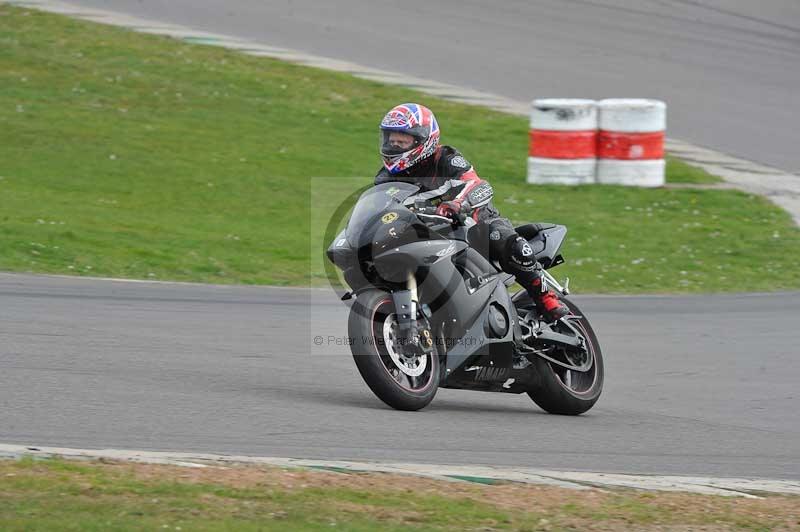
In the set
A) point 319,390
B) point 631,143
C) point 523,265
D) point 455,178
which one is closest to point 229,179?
point 631,143

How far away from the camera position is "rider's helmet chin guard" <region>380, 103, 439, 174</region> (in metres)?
7.30

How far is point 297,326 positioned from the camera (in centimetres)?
1006

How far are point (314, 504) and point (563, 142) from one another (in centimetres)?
1096

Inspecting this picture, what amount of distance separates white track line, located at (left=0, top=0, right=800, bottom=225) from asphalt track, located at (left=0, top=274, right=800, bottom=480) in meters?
5.33

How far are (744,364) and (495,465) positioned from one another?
141 inches

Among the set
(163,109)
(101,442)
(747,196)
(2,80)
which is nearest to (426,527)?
(101,442)

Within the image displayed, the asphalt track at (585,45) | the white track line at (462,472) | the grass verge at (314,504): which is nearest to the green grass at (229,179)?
the asphalt track at (585,45)

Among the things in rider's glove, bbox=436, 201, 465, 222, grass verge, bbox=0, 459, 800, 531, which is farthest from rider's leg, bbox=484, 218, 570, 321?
grass verge, bbox=0, 459, 800, 531

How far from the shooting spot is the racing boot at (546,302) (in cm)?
787

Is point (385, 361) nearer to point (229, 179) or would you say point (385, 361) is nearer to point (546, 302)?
point (546, 302)

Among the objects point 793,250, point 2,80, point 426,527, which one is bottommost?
point 426,527

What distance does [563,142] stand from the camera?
15.9 m

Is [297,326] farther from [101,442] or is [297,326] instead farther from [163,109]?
[163,109]

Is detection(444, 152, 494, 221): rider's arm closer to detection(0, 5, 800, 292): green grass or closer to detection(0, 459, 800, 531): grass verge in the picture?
detection(0, 5, 800, 292): green grass
